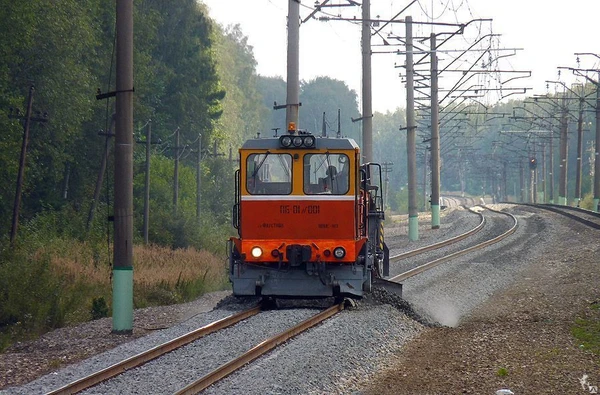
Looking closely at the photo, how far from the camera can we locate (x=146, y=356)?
10758 millimetres

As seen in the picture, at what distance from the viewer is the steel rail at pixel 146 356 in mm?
9157

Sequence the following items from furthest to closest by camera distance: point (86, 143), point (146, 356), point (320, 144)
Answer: point (86, 143)
point (320, 144)
point (146, 356)

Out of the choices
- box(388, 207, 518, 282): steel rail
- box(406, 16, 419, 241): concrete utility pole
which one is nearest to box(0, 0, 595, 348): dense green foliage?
box(406, 16, 419, 241): concrete utility pole

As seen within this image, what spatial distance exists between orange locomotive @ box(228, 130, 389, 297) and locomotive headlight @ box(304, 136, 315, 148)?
2 cm

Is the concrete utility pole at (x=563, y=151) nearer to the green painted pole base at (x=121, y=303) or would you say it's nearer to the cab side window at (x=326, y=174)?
the cab side window at (x=326, y=174)

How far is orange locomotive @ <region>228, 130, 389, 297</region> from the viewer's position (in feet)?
49.0

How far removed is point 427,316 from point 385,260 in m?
2.82

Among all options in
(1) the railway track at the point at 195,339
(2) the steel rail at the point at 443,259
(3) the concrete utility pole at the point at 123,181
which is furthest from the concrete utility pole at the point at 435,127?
(1) the railway track at the point at 195,339

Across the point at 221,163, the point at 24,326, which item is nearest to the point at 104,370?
the point at 24,326

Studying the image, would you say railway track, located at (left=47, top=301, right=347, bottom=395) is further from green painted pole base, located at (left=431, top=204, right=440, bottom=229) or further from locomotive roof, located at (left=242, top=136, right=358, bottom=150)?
green painted pole base, located at (left=431, top=204, right=440, bottom=229)

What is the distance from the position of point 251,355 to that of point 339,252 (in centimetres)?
449

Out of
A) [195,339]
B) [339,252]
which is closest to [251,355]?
[195,339]

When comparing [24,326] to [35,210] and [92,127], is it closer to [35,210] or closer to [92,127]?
[35,210]

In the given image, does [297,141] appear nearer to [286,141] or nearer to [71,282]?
[286,141]
